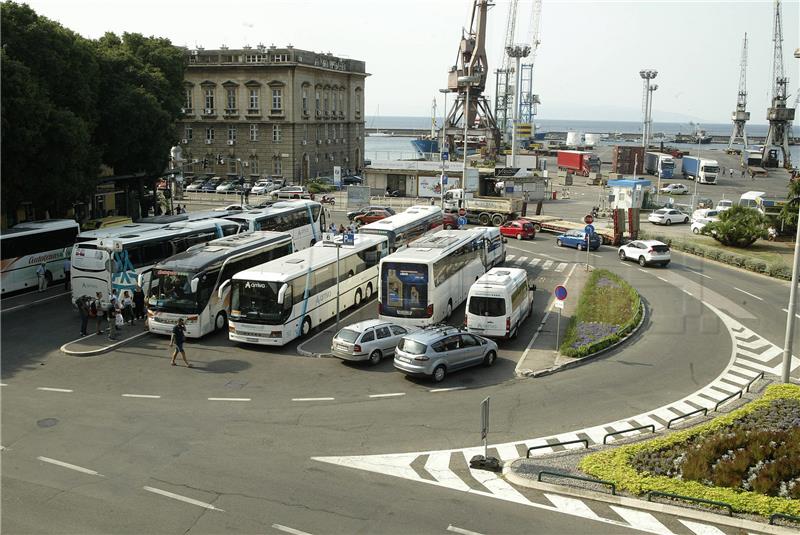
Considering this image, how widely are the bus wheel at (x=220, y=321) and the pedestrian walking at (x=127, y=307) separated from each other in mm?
3761

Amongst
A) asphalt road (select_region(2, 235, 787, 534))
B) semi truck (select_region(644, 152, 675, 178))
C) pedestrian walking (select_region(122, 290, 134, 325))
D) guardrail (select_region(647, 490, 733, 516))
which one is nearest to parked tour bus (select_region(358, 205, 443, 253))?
asphalt road (select_region(2, 235, 787, 534))

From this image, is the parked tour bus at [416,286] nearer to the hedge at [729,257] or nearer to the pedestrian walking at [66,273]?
the pedestrian walking at [66,273]

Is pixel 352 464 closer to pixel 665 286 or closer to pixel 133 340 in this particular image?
pixel 133 340

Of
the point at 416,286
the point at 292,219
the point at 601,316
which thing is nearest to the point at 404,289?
the point at 416,286

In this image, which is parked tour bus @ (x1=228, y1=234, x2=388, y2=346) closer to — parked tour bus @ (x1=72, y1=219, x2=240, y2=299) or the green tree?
parked tour bus @ (x1=72, y1=219, x2=240, y2=299)

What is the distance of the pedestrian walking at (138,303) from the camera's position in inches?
1172

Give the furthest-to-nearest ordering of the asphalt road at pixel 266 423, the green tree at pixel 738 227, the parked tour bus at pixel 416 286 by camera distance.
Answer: the green tree at pixel 738 227
the parked tour bus at pixel 416 286
the asphalt road at pixel 266 423

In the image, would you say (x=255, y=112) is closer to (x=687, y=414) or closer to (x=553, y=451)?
(x=687, y=414)

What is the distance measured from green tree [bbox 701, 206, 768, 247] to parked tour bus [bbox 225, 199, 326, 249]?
2529 centimetres

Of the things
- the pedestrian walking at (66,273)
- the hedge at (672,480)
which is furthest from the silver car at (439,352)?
the pedestrian walking at (66,273)

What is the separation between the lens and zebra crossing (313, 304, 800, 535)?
14383 mm

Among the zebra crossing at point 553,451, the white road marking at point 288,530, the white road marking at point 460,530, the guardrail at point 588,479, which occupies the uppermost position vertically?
the guardrail at point 588,479

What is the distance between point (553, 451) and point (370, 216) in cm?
3831

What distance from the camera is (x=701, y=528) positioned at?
13922 millimetres
